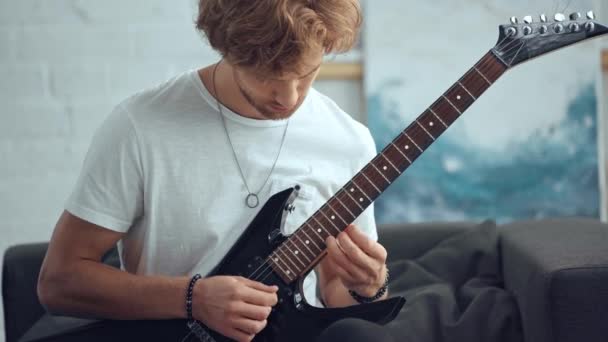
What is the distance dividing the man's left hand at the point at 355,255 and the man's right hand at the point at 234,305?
10 centimetres

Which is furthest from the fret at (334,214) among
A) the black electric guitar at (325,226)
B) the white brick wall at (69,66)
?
the white brick wall at (69,66)

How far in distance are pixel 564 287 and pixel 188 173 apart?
1.96 feet

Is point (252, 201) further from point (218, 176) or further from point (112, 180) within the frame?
point (112, 180)

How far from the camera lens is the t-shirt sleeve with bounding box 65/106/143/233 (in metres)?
1.21

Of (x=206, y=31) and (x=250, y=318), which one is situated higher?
(x=206, y=31)

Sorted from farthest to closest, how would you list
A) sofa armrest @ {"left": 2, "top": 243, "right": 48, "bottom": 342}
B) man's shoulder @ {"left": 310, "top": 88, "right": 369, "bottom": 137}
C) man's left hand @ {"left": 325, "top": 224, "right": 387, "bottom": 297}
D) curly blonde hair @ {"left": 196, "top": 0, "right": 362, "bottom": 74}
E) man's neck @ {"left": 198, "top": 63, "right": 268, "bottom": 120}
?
sofa armrest @ {"left": 2, "top": 243, "right": 48, "bottom": 342}
man's shoulder @ {"left": 310, "top": 88, "right": 369, "bottom": 137}
man's neck @ {"left": 198, "top": 63, "right": 268, "bottom": 120}
man's left hand @ {"left": 325, "top": 224, "right": 387, "bottom": 297}
curly blonde hair @ {"left": 196, "top": 0, "right": 362, "bottom": 74}

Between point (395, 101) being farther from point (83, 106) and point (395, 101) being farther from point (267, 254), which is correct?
point (267, 254)

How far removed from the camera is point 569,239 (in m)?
1.42

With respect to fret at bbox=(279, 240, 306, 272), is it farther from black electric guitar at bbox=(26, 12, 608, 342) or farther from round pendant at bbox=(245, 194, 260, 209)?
round pendant at bbox=(245, 194, 260, 209)

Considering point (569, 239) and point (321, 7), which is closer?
point (321, 7)

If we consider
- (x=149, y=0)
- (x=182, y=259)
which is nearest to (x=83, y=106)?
(x=149, y=0)

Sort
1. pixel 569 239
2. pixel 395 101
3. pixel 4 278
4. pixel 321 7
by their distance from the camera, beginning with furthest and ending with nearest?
1. pixel 395 101
2. pixel 4 278
3. pixel 569 239
4. pixel 321 7

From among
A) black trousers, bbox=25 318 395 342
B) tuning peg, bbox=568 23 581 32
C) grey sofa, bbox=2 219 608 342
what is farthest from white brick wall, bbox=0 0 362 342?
tuning peg, bbox=568 23 581 32

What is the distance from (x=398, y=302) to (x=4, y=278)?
2.94 ft
